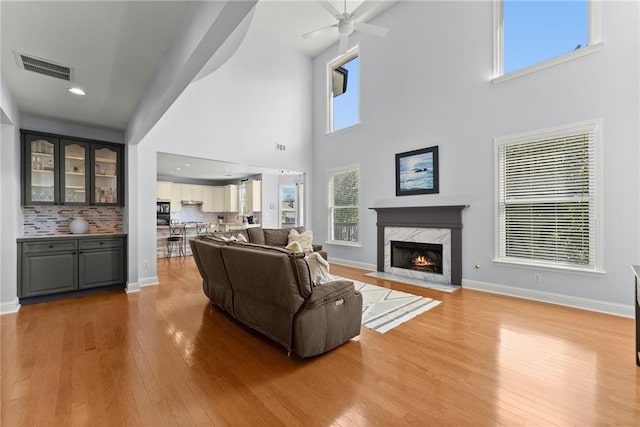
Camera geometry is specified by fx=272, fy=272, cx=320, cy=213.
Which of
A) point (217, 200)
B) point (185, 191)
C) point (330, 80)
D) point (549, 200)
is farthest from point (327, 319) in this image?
point (217, 200)

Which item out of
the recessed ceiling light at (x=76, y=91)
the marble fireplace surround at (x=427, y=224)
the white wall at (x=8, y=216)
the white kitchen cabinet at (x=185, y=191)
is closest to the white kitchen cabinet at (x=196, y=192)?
the white kitchen cabinet at (x=185, y=191)

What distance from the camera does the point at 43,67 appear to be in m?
2.71

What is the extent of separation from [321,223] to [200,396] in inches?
A: 223

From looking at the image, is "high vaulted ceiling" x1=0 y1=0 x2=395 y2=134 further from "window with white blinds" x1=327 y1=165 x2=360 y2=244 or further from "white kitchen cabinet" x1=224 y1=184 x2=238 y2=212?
"white kitchen cabinet" x1=224 y1=184 x2=238 y2=212

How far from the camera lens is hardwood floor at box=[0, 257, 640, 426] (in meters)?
1.73

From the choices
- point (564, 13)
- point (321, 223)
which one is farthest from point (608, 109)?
point (321, 223)

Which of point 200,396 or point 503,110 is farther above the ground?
point 503,110

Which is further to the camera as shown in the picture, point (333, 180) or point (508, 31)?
point (333, 180)

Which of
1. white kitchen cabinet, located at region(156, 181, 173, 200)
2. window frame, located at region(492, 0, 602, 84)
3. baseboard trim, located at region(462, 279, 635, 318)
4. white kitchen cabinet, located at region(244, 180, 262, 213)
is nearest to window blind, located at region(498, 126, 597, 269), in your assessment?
baseboard trim, located at region(462, 279, 635, 318)

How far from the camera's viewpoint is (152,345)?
265 cm

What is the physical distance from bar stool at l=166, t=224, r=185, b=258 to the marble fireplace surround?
5723 mm

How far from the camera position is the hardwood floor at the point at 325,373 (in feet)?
5.69

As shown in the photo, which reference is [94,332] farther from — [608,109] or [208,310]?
[608,109]

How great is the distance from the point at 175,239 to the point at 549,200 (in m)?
8.37
